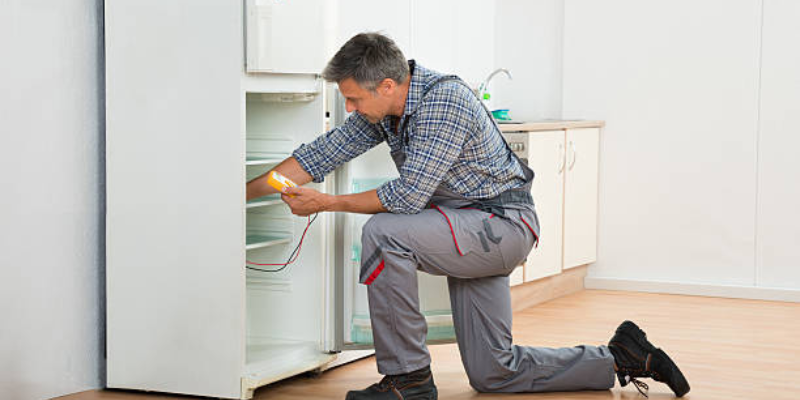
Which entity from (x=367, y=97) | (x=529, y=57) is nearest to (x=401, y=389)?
(x=367, y=97)

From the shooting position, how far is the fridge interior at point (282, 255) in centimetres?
320

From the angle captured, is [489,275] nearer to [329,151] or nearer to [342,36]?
[329,151]

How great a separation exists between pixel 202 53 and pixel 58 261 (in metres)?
0.75

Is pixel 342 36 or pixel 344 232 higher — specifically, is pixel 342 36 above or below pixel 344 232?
above

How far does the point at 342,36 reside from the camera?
3.34m

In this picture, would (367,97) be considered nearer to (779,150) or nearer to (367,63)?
(367,63)

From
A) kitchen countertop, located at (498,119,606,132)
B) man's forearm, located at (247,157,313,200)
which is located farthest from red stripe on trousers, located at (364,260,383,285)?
kitchen countertop, located at (498,119,606,132)

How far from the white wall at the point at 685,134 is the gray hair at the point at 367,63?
2762mm

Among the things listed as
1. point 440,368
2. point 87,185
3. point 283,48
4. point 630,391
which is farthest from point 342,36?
point 630,391

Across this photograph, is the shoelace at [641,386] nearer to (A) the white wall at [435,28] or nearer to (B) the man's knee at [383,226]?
(B) the man's knee at [383,226]

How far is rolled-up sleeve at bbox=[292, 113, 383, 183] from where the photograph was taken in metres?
3.04

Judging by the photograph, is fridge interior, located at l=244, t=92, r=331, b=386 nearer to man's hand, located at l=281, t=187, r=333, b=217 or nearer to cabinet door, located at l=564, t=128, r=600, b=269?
man's hand, located at l=281, t=187, r=333, b=217

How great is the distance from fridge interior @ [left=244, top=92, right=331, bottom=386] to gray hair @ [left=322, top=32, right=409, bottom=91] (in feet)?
1.30

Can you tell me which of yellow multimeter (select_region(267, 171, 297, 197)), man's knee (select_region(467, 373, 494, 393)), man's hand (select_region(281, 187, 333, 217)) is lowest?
man's knee (select_region(467, 373, 494, 393))
